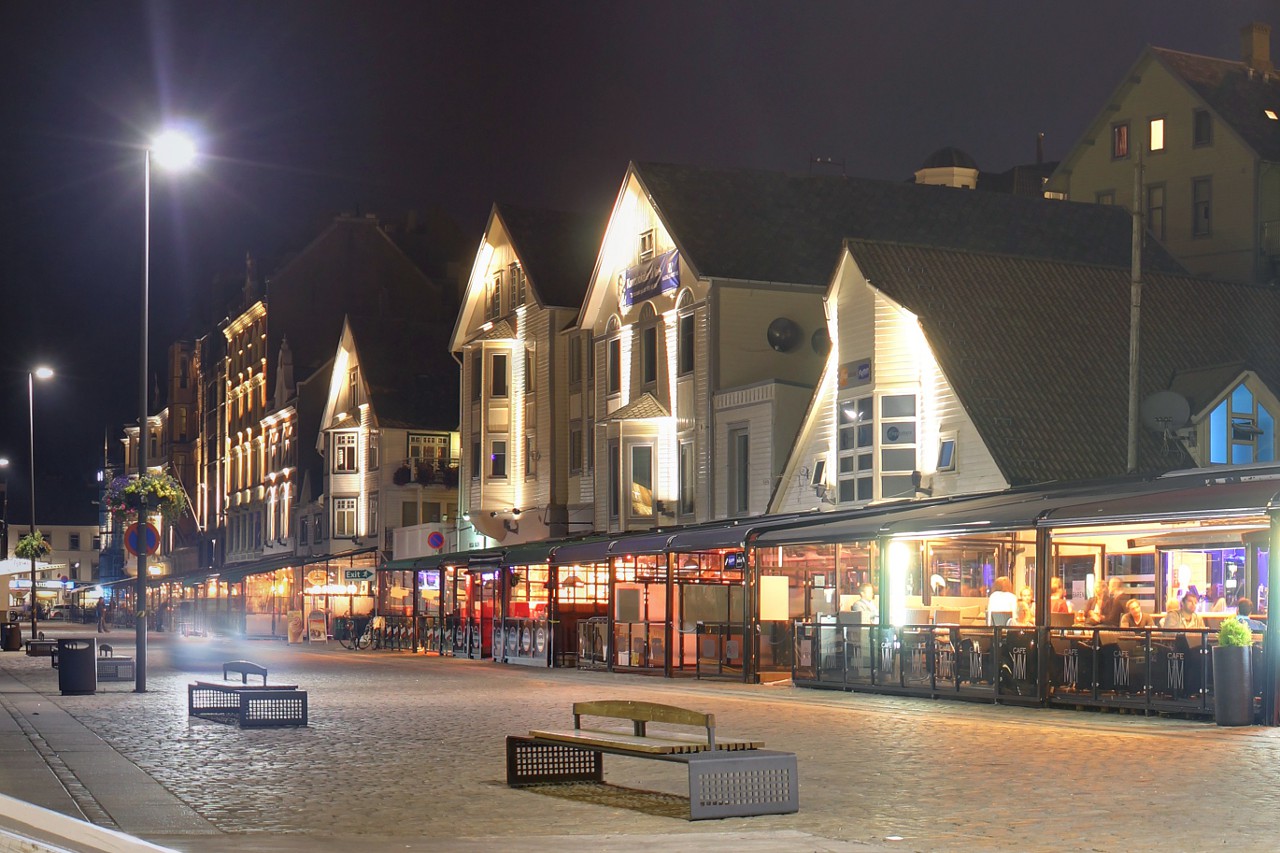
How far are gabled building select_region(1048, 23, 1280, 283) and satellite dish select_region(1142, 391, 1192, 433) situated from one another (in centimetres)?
1708

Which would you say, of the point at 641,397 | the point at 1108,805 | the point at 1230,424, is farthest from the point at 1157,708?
the point at 641,397

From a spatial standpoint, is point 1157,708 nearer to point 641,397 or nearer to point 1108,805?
point 1108,805

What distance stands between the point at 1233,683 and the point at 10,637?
4208cm

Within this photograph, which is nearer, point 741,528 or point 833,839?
point 833,839

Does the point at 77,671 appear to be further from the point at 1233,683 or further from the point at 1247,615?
the point at 1247,615

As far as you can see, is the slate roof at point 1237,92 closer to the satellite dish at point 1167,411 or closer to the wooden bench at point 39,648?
the satellite dish at point 1167,411

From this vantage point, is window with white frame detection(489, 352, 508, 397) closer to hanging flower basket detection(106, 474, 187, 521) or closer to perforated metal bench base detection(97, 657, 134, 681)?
hanging flower basket detection(106, 474, 187, 521)

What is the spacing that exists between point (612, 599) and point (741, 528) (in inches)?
239

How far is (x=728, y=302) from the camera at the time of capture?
4762 cm

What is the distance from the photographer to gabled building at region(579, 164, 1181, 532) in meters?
47.2

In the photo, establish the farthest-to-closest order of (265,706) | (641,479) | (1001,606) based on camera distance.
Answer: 1. (641,479)
2. (1001,606)
3. (265,706)

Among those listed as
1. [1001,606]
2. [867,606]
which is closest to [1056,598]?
[1001,606]

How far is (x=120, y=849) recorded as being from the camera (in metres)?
6.32

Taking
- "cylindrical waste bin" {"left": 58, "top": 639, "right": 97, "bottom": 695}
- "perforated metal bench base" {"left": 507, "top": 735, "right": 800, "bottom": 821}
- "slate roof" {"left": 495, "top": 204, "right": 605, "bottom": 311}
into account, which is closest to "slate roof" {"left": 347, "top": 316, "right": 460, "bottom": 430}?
"slate roof" {"left": 495, "top": 204, "right": 605, "bottom": 311}
